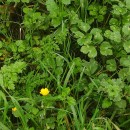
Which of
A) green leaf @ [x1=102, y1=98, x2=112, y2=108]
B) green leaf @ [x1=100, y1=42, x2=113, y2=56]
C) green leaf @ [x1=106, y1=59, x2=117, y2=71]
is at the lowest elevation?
green leaf @ [x1=102, y1=98, x2=112, y2=108]

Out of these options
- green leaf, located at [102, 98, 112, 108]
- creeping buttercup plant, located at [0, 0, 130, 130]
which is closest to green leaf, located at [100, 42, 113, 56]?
creeping buttercup plant, located at [0, 0, 130, 130]

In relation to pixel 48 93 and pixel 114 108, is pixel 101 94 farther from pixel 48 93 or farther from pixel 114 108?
pixel 48 93

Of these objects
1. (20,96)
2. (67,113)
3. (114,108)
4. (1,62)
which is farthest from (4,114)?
(114,108)

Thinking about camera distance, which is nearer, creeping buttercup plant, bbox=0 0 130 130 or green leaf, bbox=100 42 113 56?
creeping buttercup plant, bbox=0 0 130 130

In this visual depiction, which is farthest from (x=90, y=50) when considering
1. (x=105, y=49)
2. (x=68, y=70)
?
(x=68, y=70)

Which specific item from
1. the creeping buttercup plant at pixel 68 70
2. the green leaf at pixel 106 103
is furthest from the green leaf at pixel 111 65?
the green leaf at pixel 106 103

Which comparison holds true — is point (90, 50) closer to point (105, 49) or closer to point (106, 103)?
point (105, 49)

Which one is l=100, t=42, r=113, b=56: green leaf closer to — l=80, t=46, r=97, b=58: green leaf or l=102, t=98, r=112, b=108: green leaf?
l=80, t=46, r=97, b=58: green leaf

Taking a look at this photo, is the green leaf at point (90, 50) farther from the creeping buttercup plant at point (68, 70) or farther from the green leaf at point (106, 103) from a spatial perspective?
the green leaf at point (106, 103)
